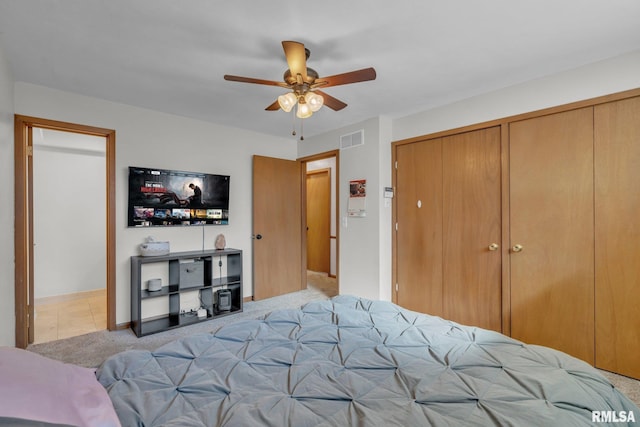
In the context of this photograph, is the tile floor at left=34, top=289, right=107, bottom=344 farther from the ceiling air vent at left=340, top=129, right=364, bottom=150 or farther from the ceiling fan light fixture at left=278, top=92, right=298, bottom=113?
the ceiling air vent at left=340, top=129, right=364, bottom=150

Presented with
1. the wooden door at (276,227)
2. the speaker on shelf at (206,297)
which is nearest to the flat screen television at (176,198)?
the wooden door at (276,227)

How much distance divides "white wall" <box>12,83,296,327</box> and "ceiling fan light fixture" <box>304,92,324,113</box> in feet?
7.21

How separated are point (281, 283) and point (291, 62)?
3.35 meters

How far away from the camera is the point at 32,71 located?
2.49 meters

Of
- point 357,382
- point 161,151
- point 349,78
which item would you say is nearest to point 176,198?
point 161,151

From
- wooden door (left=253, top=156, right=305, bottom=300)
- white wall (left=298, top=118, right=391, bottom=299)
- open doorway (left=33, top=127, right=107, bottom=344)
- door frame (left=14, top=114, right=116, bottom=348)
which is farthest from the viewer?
wooden door (left=253, top=156, right=305, bottom=300)

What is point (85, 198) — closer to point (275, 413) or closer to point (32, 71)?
point (32, 71)

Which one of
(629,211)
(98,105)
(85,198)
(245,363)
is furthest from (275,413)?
(85,198)

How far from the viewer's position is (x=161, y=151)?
3469mm

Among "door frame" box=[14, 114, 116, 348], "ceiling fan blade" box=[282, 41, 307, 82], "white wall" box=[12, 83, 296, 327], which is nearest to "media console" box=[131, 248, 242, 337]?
"white wall" box=[12, 83, 296, 327]

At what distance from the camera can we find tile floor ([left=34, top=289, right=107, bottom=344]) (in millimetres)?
3138

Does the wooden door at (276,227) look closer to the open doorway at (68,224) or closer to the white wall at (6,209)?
the open doorway at (68,224)

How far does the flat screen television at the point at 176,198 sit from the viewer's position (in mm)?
3225

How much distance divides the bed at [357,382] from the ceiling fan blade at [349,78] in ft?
5.17
